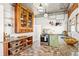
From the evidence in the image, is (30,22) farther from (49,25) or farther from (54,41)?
(54,41)

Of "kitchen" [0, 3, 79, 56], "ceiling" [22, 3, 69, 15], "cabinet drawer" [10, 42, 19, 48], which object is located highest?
"ceiling" [22, 3, 69, 15]

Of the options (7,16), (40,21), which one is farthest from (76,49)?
(7,16)

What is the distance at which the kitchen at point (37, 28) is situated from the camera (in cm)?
183

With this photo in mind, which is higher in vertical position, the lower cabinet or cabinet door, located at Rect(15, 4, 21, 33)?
cabinet door, located at Rect(15, 4, 21, 33)

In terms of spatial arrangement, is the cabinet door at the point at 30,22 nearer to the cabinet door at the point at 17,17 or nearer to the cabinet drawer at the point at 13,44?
the cabinet door at the point at 17,17

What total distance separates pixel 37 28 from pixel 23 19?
0.22 metres

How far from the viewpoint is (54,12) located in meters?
1.85

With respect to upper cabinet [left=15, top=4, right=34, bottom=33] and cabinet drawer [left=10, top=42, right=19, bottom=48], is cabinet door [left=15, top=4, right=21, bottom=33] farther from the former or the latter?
cabinet drawer [left=10, top=42, right=19, bottom=48]

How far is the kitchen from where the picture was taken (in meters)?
1.83

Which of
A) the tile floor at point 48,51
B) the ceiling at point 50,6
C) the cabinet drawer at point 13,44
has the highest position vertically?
the ceiling at point 50,6

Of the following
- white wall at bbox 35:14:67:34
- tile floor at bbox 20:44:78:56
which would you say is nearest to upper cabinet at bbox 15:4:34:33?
white wall at bbox 35:14:67:34

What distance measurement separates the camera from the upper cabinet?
183 centimetres

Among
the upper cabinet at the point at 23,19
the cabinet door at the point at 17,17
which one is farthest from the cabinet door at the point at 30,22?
the cabinet door at the point at 17,17

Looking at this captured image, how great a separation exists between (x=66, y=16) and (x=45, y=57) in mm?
611
